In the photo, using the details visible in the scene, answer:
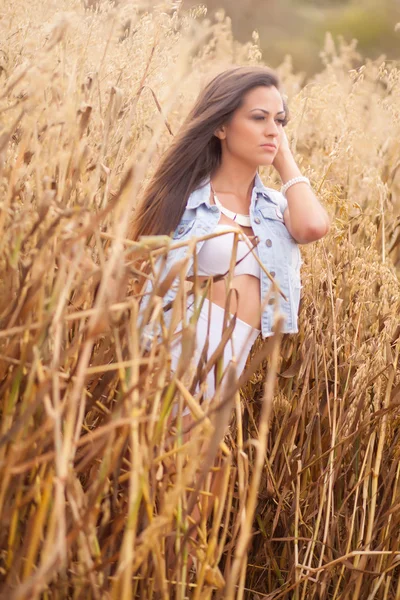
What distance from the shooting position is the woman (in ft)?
6.96

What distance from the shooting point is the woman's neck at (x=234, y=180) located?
228 centimetres

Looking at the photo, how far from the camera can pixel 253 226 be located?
2.19 m

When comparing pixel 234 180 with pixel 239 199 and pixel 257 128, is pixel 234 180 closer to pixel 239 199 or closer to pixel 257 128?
pixel 239 199

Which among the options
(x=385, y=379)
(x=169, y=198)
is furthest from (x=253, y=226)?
(x=385, y=379)

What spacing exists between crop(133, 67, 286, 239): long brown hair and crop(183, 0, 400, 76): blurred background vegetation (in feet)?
42.4

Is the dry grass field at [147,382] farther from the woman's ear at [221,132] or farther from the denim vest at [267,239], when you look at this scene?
the woman's ear at [221,132]

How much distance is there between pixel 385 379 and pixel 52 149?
109 cm

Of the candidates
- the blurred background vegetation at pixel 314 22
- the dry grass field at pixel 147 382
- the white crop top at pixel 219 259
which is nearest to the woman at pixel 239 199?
the white crop top at pixel 219 259

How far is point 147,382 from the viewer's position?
109 cm

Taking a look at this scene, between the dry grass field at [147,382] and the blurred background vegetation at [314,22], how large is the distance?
12.8 meters

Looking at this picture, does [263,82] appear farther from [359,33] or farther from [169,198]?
[359,33]

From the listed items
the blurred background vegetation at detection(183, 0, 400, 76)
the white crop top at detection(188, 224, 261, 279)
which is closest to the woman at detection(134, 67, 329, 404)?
the white crop top at detection(188, 224, 261, 279)

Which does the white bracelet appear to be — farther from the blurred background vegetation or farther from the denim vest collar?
the blurred background vegetation

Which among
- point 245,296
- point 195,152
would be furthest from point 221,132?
point 245,296
